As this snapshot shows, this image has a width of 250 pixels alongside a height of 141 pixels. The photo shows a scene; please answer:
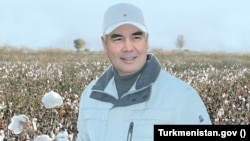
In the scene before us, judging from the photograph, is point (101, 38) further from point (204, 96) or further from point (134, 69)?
point (204, 96)

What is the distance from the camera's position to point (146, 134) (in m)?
2.23

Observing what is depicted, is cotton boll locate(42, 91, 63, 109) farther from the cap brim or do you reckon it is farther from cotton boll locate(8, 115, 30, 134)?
the cap brim

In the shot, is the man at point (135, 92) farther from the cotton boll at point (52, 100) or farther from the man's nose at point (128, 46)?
the cotton boll at point (52, 100)

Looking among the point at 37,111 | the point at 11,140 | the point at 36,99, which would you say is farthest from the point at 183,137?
the point at 36,99

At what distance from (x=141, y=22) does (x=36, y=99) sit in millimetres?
3844

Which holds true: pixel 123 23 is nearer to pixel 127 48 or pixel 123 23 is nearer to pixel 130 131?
pixel 127 48

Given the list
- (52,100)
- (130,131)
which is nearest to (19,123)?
(52,100)

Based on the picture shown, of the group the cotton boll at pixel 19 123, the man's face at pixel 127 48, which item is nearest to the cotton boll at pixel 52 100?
the cotton boll at pixel 19 123

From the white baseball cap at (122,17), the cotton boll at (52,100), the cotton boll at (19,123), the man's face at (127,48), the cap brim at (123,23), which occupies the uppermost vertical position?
the white baseball cap at (122,17)

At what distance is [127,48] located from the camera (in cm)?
224

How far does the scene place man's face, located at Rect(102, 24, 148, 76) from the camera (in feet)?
7.36

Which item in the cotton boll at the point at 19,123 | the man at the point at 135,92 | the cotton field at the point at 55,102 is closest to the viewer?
the man at the point at 135,92

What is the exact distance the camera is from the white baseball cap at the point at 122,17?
2.27 meters

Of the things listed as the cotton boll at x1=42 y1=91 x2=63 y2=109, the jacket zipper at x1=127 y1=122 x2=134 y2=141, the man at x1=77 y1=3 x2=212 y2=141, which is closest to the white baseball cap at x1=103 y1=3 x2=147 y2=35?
the man at x1=77 y1=3 x2=212 y2=141
